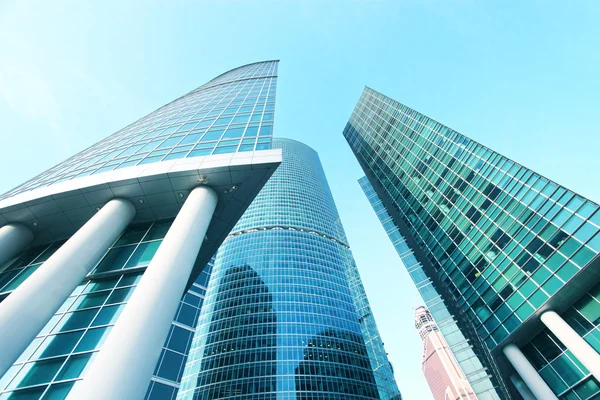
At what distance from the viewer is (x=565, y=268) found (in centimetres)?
2155

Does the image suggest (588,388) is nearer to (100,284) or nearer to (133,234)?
(100,284)

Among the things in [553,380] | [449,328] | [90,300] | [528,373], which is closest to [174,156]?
[90,300]

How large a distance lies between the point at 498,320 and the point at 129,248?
31.4 m

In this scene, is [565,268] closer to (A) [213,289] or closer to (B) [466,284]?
(B) [466,284]

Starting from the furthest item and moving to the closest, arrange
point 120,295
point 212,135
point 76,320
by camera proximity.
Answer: point 212,135
point 120,295
point 76,320

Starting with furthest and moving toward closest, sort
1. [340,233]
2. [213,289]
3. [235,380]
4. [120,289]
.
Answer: [340,233], [213,289], [235,380], [120,289]

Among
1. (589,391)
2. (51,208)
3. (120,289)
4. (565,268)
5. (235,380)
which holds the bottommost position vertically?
(589,391)

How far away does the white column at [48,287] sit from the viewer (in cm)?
1034

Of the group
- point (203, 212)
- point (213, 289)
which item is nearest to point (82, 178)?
point (203, 212)

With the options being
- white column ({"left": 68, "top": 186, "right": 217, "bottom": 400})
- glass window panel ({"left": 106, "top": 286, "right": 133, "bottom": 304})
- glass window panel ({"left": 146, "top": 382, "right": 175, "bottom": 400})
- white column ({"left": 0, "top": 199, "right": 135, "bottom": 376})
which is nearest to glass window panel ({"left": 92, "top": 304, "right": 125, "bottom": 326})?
glass window panel ({"left": 106, "top": 286, "right": 133, "bottom": 304})

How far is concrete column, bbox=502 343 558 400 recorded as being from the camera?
2195cm

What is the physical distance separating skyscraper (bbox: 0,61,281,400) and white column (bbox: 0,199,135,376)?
0.15 ft

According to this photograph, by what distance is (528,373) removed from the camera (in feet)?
76.8

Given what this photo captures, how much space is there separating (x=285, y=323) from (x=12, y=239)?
64.7 metres
